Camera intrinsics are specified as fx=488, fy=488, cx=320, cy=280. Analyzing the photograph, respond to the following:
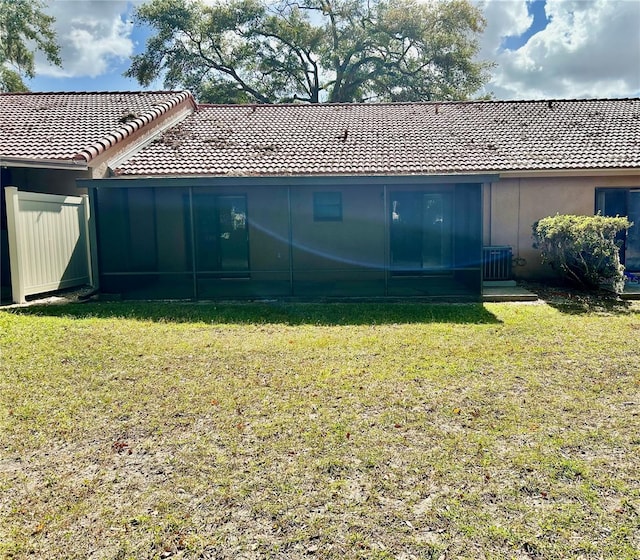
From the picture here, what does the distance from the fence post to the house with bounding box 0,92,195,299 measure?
0.03 metres

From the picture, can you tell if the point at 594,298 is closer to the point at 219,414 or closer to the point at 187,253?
the point at 219,414

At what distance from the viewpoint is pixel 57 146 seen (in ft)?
34.9

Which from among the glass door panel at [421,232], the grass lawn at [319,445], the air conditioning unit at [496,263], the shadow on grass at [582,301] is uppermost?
the glass door panel at [421,232]

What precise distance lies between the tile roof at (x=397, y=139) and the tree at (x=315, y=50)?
12177 millimetres

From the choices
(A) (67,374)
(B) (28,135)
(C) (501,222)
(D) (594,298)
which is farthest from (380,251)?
(B) (28,135)

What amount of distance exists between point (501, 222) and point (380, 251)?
9.42ft

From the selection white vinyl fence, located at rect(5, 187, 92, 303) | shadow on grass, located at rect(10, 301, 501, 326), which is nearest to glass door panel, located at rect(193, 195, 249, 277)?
white vinyl fence, located at rect(5, 187, 92, 303)

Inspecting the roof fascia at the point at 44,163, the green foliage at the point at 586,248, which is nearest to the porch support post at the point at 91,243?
the roof fascia at the point at 44,163

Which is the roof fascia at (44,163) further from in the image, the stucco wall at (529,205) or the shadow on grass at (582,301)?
the shadow on grass at (582,301)

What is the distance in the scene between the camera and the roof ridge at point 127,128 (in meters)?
10.2

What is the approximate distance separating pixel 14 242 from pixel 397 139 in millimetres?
9170

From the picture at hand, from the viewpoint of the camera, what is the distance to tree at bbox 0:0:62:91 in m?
25.1

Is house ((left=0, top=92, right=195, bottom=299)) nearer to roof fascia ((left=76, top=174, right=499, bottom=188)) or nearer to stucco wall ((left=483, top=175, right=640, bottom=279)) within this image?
roof fascia ((left=76, top=174, right=499, bottom=188))

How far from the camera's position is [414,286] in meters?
10.7
